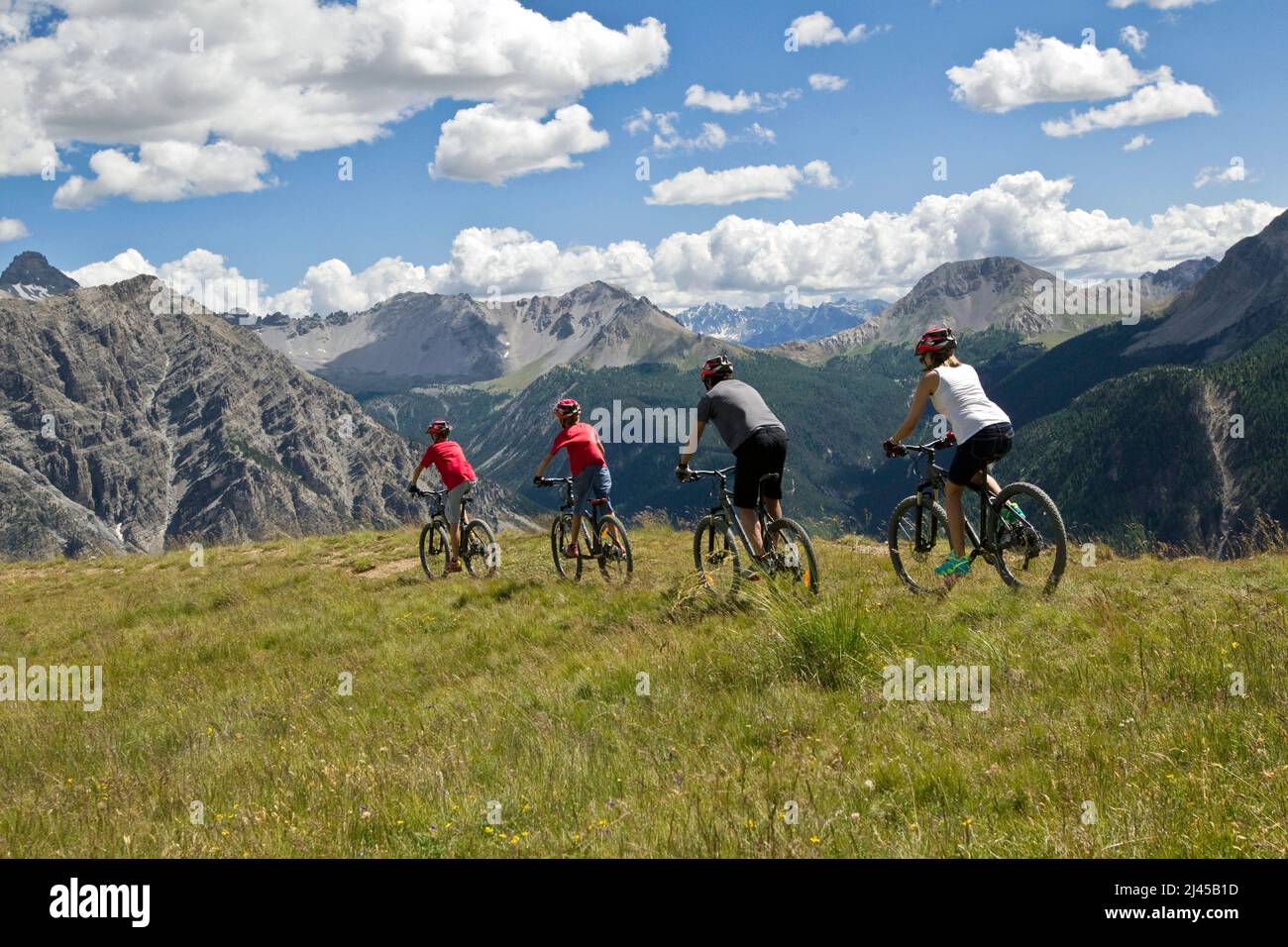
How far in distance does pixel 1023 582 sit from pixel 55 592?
71.4 feet

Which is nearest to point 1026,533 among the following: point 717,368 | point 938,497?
point 938,497

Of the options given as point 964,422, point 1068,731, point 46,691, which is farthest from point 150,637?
point 1068,731

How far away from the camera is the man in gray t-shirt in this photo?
10.3 metres

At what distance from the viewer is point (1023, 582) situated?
9.97m

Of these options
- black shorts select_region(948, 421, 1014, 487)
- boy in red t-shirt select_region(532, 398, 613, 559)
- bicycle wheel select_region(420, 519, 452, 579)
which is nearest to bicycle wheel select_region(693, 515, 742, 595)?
black shorts select_region(948, 421, 1014, 487)

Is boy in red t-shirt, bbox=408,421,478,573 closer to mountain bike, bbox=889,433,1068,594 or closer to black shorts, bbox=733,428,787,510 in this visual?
black shorts, bbox=733,428,787,510

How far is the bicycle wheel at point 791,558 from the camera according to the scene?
9906mm

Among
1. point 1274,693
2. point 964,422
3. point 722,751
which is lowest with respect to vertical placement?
point 722,751

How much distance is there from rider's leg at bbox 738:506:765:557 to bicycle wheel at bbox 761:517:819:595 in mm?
165

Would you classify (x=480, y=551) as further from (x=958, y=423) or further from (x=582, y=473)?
(x=958, y=423)

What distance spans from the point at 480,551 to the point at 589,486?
10.9ft

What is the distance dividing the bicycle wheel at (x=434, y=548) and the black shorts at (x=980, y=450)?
10567 millimetres

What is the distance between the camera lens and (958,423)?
9.60 m
